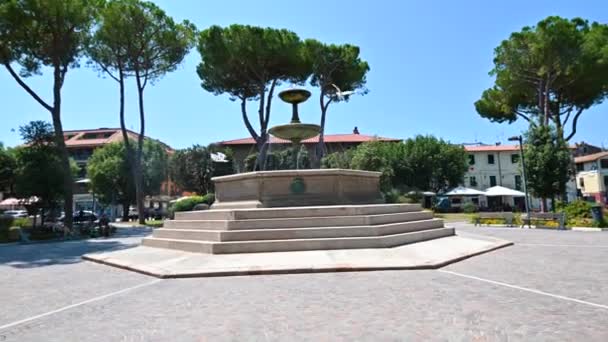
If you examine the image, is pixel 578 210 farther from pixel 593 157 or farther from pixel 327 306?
pixel 593 157

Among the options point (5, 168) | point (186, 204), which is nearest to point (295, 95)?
point (186, 204)

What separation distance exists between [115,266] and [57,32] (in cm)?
1796

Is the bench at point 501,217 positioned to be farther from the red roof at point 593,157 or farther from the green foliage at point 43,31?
the red roof at point 593,157

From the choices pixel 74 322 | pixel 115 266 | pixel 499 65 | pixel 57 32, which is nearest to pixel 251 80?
pixel 57 32

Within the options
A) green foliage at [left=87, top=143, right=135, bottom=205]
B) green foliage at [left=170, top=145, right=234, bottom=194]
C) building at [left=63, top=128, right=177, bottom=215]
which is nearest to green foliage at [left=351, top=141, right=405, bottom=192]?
green foliage at [left=170, top=145, right=234, bottom=194]

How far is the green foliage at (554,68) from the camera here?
2383 centimetres

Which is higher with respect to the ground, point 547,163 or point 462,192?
point 547,163

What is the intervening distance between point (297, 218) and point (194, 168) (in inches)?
1469

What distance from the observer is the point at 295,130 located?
12984 millimetres

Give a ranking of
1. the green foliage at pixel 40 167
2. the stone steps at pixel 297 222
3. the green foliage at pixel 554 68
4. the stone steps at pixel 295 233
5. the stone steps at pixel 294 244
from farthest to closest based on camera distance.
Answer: the green foliage at pixel 554 68
the green foliage at pixel 40 167
the stone steps at pixel 297 222
the stone steps at pixel 295 233
the stone steps at pixel 294 244

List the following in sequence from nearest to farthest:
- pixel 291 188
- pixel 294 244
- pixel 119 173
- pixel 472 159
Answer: pixel 294 244 < pixel 291 188 < pixel 119 173 < pixel 472 159

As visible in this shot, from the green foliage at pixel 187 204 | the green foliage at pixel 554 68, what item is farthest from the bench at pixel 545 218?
the green foliage at pixel 187 204

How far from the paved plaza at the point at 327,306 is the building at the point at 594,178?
2013 inches

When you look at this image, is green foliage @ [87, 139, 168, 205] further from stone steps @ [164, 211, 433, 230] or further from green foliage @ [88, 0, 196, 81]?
stone steps @ [164, 211, 433, 230]
